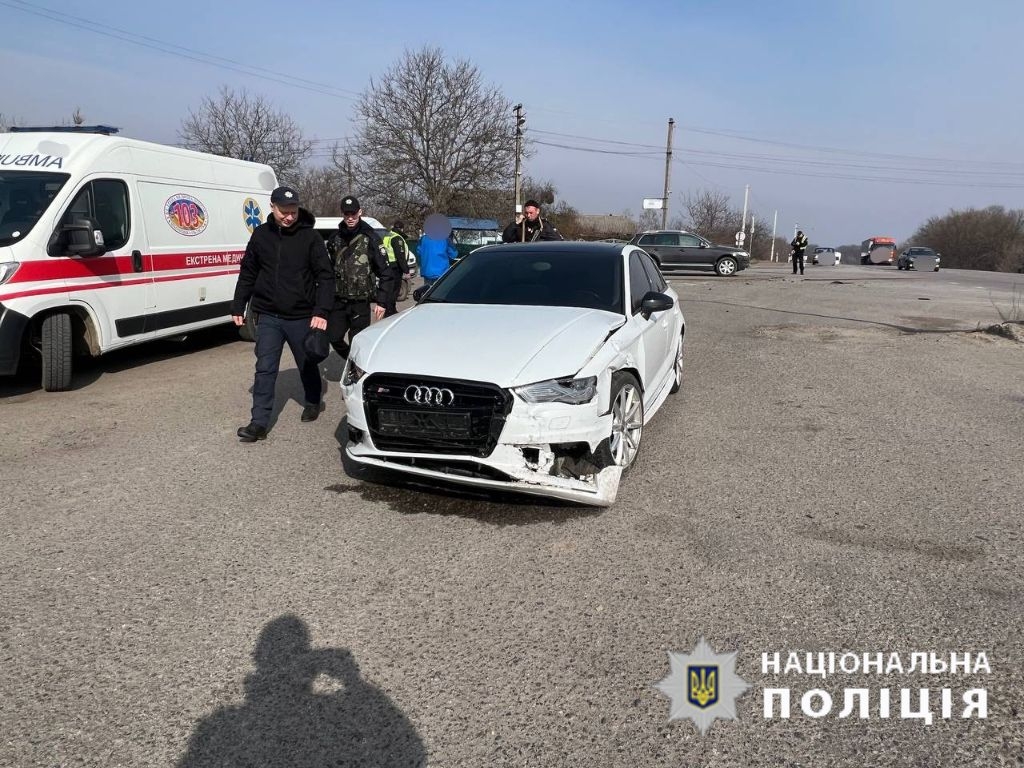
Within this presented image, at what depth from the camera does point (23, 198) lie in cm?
693

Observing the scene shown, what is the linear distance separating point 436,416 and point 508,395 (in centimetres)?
44

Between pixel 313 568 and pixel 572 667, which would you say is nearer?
pixel 572 667

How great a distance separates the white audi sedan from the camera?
155 inches

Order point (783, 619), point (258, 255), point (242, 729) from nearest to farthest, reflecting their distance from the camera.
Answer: point (242, 729), point (783, 619), point (258, 255)

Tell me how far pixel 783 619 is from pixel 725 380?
5305mm

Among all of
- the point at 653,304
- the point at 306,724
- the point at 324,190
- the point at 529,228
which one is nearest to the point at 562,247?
the point at 653,304

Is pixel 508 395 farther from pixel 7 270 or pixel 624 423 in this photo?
pixel 7 270

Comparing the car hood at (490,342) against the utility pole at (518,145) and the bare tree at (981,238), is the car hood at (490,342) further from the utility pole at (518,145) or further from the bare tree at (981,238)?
the bare tree at (981,238)

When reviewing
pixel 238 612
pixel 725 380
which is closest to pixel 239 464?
pixel 238 612

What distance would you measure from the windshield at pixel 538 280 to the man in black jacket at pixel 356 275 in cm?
100

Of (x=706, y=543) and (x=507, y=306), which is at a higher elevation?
(x=507, y=306)

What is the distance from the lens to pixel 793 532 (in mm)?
3926

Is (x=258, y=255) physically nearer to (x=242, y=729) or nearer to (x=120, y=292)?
(x=120, y=292)

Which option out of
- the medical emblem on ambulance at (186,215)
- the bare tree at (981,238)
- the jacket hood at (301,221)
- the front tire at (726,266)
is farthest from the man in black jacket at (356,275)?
the bare tree at (981,238)
